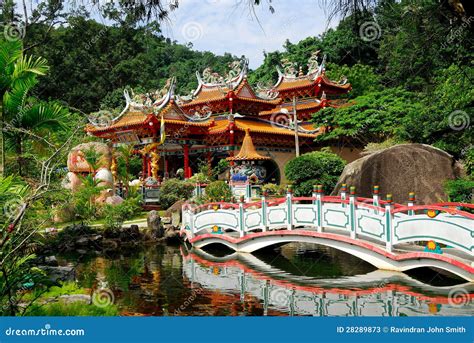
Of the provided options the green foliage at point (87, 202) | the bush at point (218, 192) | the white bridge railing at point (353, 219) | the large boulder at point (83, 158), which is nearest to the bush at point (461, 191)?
the white bridge railing at point (353, 219)

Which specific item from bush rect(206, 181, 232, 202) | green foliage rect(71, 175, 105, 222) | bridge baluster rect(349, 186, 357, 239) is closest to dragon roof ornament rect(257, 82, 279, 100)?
bush rect(206, 181, 232, 202)

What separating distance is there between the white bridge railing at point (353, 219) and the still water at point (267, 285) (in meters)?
0.76

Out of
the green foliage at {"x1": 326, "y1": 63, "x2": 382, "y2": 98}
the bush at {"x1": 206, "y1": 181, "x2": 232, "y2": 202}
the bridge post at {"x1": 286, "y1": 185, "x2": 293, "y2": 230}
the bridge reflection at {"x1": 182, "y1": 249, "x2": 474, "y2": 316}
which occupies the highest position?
the green foliage at {"x1": 326, "y1": 63, "x2": 382, "y2": 98}

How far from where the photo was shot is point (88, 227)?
14281 millimetres

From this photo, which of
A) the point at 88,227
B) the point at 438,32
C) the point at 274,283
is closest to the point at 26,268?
the point at 438,32

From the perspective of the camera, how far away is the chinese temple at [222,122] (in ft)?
71.9

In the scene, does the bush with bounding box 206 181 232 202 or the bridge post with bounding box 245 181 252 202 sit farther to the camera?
the bridge post with bounding box 245 181 252 202

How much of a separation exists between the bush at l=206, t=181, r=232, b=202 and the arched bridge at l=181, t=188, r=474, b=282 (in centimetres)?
203

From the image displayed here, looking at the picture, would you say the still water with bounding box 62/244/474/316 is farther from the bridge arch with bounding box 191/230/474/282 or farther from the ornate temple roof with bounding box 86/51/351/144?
the ornate temple roof with bounding box 86/51/351/144

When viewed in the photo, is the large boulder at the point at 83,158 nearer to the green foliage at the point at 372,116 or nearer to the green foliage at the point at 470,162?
the green foliage at the point at 372,116

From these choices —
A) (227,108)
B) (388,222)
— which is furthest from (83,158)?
(388,222)

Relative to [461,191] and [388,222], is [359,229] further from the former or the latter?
[461,191]

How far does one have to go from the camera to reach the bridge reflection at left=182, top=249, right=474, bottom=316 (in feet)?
23.6

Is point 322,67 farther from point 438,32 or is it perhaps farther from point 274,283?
point 438,32
